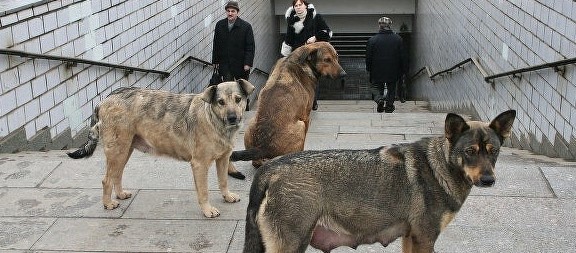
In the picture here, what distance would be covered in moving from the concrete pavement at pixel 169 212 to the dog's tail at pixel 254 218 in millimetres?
930

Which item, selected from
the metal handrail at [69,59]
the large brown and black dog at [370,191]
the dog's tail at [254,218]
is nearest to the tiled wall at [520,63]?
the large brown and black dog at [370,191]

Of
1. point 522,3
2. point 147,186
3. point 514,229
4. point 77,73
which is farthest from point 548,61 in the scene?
point 77,73

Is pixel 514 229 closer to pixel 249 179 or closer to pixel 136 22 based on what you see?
pixel 249 179

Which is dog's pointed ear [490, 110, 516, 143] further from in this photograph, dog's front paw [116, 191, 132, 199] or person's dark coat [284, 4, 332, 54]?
person's dark coat [284, 4, 332, 54]

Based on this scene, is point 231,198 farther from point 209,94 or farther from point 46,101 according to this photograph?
point 46,101

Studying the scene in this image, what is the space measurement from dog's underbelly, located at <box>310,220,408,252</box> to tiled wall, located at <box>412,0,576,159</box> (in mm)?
3530

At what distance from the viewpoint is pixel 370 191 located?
3484mm

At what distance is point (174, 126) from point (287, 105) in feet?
5.01

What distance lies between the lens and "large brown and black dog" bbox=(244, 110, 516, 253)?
3.33 m

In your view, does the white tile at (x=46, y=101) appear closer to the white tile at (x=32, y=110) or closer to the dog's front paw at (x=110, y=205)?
the white tile at (x=32, y=110)

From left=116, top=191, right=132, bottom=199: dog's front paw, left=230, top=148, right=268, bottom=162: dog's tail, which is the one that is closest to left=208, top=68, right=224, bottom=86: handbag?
left=230, top=148, right=268, bottom=162: dog's tail

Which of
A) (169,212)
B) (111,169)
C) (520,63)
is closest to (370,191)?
(169,212)

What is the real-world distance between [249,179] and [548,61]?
146 inches

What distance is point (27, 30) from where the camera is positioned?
249 inches
